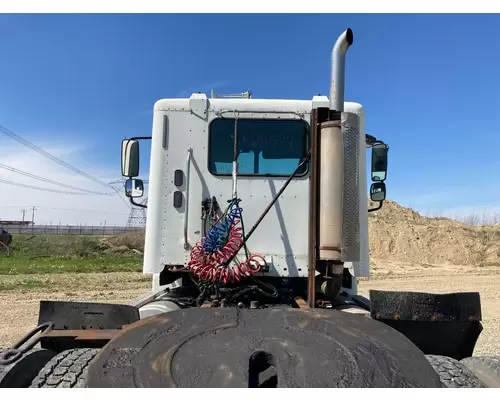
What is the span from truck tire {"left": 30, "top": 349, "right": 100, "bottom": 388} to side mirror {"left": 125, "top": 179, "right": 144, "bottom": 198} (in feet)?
8.86

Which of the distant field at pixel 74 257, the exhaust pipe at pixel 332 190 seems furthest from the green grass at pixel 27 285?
the exhaust pipe at pixel 332 190

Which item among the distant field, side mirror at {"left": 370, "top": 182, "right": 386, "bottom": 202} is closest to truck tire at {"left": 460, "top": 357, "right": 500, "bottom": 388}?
side mirror at {"left": 370, "top": 182, "right": 386, "bottom": 202}

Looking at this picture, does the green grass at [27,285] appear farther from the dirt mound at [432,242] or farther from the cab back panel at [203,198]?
the dirt mound at [432,242]

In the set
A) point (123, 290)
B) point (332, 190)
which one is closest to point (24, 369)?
point (332, 190)

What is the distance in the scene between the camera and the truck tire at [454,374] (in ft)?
7.29

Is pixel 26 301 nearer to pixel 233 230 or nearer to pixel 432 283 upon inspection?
pixel 233 230

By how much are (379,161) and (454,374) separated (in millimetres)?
3079

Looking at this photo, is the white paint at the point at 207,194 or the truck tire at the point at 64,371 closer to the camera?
the truck tire at the point at 64,371

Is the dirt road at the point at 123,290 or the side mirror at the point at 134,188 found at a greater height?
the side mirror at the point at 134,188

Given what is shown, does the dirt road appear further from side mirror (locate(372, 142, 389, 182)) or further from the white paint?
the white paint

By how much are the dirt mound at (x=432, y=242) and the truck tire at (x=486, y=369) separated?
93.2 feet

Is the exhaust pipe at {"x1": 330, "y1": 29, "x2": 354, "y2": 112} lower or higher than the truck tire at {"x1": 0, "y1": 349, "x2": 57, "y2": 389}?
higher

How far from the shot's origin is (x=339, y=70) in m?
2.96

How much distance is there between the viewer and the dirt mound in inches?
1208
